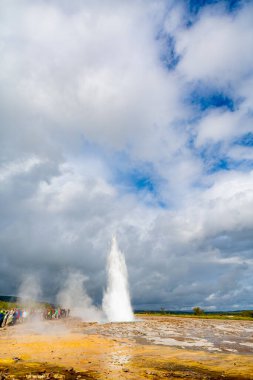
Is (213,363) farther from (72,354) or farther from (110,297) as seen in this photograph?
(110,297)

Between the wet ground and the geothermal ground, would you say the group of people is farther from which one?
the geothermal ground

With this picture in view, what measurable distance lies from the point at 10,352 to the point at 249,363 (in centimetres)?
1298

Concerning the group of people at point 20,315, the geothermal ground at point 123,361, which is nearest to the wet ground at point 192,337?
the geothermal ground at point 123,361

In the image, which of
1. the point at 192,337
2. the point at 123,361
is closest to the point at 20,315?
the point at 192,337

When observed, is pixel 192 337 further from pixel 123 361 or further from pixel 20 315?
pixel 20 315

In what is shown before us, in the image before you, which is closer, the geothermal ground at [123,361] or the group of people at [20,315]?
the geothermal ground at [123,361]

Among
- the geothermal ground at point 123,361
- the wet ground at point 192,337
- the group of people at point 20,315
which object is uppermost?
the group of people at point 20,315

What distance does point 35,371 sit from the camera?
12.0 metres

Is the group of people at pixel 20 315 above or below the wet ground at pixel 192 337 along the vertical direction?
above

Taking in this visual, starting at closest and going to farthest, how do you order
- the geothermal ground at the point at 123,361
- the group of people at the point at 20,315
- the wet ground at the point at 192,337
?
the geothermal ground at the point at 123,361
the wet ground at the point at 192,337
the group of people at the point at 20,315

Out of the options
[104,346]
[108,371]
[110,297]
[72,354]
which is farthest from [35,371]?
[110,297]

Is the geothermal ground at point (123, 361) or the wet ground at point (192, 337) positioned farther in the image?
the wet ground at point (192, 337)

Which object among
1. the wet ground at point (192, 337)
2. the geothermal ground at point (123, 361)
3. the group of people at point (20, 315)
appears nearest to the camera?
the geothermal ground at point (123, 361)

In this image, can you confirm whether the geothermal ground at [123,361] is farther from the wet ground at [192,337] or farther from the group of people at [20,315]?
the group of people at [20,315]
